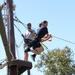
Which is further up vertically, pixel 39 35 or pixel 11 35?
pixel 11 35

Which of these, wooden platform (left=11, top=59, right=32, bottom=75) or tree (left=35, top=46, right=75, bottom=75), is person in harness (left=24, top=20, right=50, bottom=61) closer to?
wooden platform (left=11, top=59, right=32, bottom=75)

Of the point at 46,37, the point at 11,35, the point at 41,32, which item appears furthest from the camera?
the point at 46,37

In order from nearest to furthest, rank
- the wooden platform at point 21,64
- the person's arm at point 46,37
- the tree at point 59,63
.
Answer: the wooden platform at point 21,64 < the person's arm at point 46,37 < the tree at point 59,63

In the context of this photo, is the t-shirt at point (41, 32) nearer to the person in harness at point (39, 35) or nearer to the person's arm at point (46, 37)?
the person in harness at point (39, 35)

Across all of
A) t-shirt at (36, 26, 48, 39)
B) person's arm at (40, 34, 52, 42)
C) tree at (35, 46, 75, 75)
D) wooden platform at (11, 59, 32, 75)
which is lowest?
tree at (35, 46, 75, 75)

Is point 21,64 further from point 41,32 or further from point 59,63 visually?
point 59,63

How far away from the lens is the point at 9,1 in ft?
31.5

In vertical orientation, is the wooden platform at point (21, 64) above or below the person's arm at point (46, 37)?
below

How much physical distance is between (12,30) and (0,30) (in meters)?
2.90

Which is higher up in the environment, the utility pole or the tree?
the utility pole

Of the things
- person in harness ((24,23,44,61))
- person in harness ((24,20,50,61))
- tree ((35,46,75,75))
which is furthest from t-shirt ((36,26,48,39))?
tree ((35,46,75,75))

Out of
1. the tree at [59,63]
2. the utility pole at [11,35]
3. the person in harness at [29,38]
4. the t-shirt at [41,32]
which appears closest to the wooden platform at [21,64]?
the utility pole at [11,35]

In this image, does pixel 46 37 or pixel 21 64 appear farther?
pixel 46 37

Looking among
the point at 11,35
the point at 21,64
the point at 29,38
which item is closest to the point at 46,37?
the point at 29,38
